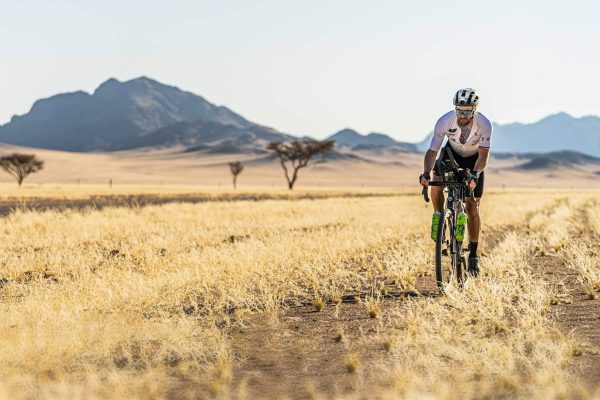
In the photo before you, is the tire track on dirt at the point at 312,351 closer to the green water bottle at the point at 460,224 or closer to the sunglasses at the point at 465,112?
the green water bottle at the point at 460,224

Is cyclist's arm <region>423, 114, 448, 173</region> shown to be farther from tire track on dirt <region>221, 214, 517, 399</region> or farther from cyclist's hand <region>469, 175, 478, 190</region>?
tire track on dirt <region>221, 214, 517, 399</region>

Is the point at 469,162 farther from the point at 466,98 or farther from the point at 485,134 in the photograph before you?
the point at 466,98

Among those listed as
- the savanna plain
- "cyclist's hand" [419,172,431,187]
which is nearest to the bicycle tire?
the savanna plain

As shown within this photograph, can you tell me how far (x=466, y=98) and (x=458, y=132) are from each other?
50 cm

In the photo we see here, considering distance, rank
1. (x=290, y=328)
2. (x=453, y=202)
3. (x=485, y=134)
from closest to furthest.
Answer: (x=290, y=328) → (x=485, y=134) → (x=453, y=202)

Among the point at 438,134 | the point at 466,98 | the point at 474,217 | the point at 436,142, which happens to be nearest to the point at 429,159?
the point at 436,142

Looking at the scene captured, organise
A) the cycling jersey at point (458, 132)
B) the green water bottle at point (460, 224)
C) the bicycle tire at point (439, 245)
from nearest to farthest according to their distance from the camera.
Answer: the bicycle tire at point (439, 245)
the green water bottle at point (460, 224)
the cycling jersey at point (458, 132)

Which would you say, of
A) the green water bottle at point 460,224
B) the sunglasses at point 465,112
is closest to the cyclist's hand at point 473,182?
the green water bottle at point 460,224

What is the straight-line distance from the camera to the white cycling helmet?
810 centimetres

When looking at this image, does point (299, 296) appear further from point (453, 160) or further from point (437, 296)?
point (453, 160)

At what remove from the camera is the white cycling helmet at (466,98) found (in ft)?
26.6

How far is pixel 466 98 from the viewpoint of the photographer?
810 cm

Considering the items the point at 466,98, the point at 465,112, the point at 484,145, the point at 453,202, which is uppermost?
the point at 466,98

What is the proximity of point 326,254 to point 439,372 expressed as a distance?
6814mm
